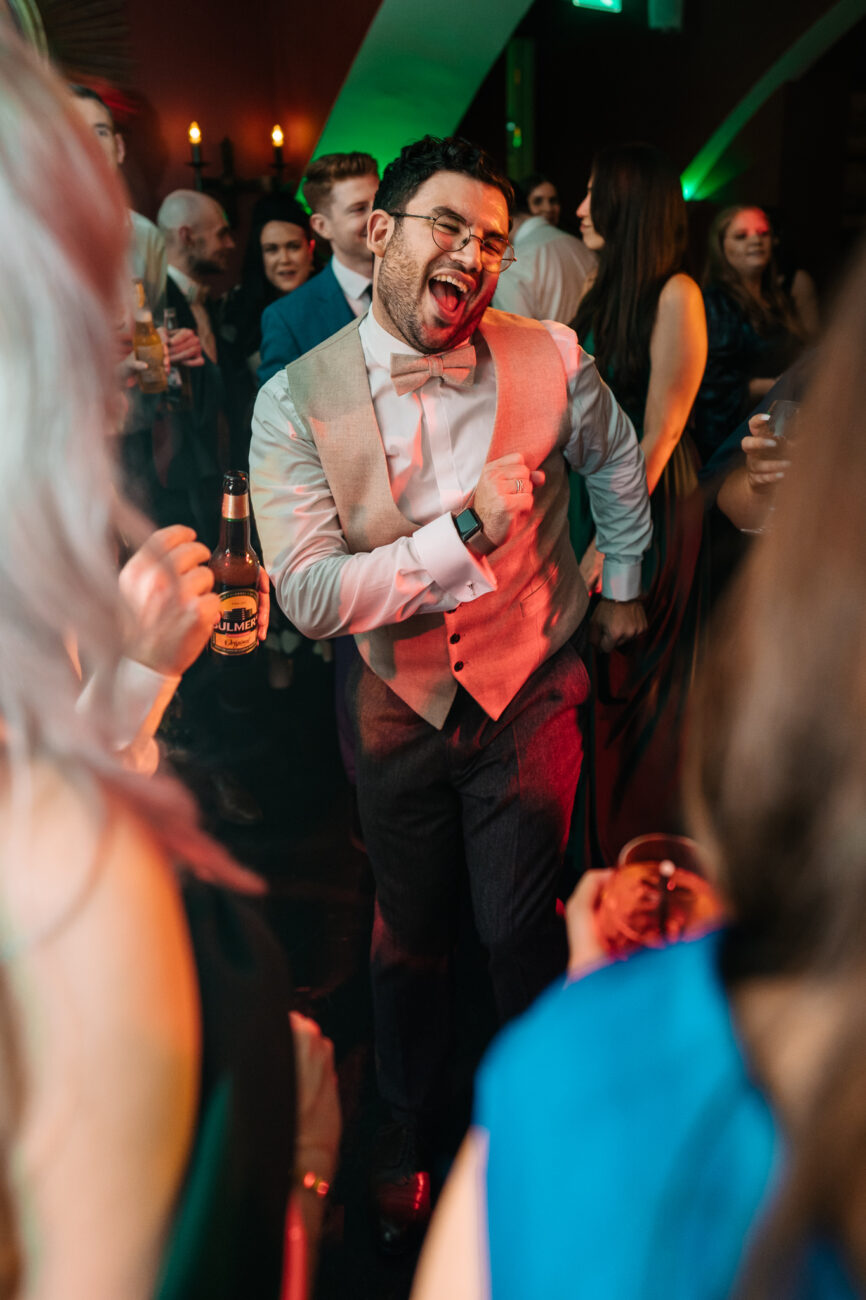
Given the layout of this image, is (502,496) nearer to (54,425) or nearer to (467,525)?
(467,525)

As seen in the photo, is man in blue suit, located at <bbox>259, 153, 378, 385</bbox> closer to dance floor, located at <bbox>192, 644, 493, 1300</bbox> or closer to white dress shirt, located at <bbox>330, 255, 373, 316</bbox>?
white dress shirt, located at <bbox>330, 255, 373, 316</bbox>

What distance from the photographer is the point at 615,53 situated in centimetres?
491

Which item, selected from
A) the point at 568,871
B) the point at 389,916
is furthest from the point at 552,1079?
the point at 568,871

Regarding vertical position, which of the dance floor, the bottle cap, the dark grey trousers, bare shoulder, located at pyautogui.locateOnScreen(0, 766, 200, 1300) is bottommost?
the dance floor

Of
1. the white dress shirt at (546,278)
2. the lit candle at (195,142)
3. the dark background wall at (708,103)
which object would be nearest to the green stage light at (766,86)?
the dark background wall at (708,103)

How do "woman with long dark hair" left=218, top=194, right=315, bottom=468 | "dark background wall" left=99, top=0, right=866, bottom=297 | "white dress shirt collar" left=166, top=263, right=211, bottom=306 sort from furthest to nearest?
"dark background wall" left=99, top=0, right=866, bottom=297 → "woman with long dark hair" left=218, top=194, right=315, bottom=468 → "white dress shirt collar" left=166, top=263, right=211, bottom=306

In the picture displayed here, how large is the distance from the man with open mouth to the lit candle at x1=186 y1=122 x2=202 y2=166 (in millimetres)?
2614

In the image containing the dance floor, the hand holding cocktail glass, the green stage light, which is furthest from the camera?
the green stage light

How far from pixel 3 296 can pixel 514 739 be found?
1.28m

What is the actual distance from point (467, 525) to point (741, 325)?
2133mm

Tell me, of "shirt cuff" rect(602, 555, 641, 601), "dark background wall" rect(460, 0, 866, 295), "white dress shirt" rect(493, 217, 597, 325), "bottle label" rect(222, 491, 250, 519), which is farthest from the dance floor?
"dark background wall" rect(460, 0, 866, 295)

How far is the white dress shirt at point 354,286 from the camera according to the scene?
8.84ft

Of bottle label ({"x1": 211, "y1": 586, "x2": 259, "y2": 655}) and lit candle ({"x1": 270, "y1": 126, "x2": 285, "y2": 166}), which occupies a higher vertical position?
lit candle ({"x1": 270, "y1": 126, "x2": 285, "y2": 166})

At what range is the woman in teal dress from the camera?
230 centimetres
